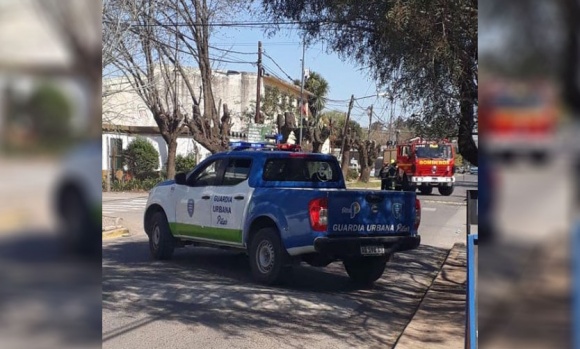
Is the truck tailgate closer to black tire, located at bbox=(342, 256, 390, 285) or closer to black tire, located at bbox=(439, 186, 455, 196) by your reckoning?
black tire, located at bbox=(342, 256, 390, 285)

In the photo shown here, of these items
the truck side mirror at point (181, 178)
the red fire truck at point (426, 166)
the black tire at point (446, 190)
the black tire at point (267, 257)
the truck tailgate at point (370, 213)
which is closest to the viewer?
the truck tailgate at point (370, 213)

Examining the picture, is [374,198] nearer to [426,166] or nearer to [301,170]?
[301,170]

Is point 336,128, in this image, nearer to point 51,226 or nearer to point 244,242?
point 244,242

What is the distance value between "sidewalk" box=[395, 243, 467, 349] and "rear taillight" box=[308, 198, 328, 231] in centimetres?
157

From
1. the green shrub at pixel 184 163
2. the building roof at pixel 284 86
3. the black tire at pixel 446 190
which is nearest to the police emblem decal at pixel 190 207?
the building roof at pixel 284 86

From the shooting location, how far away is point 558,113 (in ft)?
3.39

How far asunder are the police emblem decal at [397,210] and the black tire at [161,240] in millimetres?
3994

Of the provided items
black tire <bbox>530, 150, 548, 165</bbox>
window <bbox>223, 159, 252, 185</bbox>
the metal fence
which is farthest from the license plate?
black tire <bbox>530, 150, 548, 165</bbox>

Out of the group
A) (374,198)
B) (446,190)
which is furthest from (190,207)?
(446,190)

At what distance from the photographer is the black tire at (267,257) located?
359 inches

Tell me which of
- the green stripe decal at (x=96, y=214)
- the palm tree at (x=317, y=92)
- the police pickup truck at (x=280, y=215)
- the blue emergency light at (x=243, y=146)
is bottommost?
the police pickup truck at (x=280, y=215)

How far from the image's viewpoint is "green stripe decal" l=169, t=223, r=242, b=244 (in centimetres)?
1009

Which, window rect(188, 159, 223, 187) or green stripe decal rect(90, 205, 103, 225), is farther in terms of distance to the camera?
window rect(188, 159, 223, 187)

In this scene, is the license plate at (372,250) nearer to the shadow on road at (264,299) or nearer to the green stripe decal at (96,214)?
the shadow on road at (264,299)
